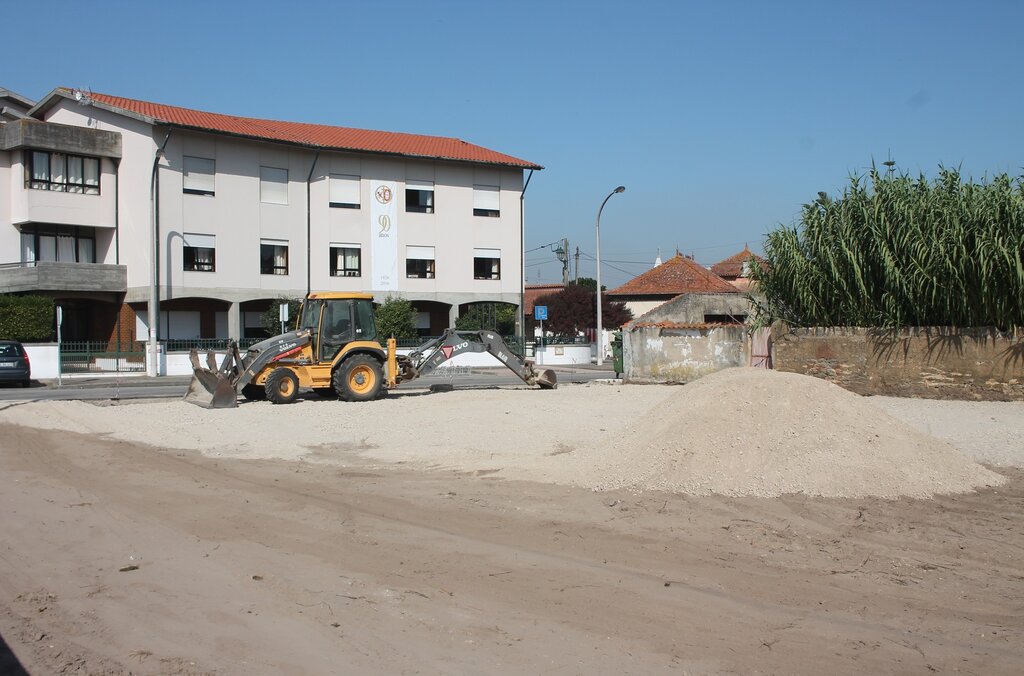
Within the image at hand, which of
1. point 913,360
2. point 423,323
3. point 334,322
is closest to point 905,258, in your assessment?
point 913,360

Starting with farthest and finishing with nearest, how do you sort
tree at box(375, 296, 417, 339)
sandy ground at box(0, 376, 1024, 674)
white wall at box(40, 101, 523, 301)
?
tree at box(375, 296, 417, 339)
white wall at box(40, 101, 523, 301)
sandy ground at box(0, 376, 1024, 674)

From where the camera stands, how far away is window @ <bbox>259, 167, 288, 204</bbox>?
3909 centimetres

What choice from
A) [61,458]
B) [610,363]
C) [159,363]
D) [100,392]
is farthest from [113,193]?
[61,458]

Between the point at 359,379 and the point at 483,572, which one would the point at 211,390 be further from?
the point at 483,572

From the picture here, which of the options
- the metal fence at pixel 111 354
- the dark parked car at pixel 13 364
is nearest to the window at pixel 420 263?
the metal fence at pixel 111 354

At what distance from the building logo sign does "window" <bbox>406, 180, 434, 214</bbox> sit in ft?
2.67

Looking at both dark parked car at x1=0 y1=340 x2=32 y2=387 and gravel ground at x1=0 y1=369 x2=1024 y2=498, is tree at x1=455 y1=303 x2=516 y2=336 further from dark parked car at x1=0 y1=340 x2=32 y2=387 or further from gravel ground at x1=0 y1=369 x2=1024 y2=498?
gravel ground at x1=0 y1=369 x2=1024 y2=498

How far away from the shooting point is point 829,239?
776 inches

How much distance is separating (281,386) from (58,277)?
72.5 feet

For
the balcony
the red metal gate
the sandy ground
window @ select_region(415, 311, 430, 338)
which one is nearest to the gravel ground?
the sandy ground

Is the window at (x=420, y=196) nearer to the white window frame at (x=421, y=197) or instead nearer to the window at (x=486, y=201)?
the white window frame at (x=421, y=197)

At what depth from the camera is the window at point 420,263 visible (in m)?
42.8

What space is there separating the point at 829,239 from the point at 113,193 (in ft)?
98.7

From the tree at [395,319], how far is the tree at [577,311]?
1634 cm
